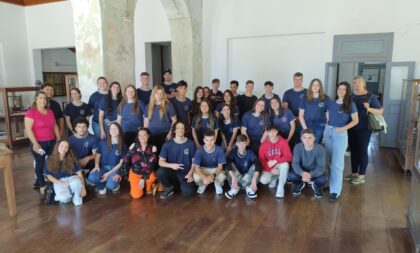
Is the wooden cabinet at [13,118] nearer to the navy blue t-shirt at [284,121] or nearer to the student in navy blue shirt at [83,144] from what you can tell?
the student in navy blue shirt at [83,144]

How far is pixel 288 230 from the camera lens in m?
2.87

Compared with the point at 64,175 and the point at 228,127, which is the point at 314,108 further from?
Result: the point at 64,175

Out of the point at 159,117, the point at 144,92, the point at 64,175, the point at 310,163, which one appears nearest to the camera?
the point at 64,175

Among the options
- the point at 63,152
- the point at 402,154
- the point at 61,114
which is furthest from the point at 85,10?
the point at 402,154

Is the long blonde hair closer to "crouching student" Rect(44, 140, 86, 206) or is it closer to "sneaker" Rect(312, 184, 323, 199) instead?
"crouching student" Rect(44, 140, 86, 206)

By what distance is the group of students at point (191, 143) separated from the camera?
359 cm

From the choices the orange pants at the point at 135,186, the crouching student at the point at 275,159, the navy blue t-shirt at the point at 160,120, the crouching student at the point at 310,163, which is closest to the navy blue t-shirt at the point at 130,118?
the navy blue t-shirt at the point at 160,120

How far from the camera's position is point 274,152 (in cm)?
387

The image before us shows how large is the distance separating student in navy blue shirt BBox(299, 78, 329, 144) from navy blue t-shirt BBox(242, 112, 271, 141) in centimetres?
48

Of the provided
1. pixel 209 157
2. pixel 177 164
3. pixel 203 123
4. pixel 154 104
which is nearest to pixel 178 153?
pixel 177 164

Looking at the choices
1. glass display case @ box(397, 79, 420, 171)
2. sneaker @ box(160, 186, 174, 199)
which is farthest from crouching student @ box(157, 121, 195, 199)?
glass display case @ box(397, 79, 420, 171)

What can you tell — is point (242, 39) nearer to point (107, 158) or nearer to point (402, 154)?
point (402, 154)

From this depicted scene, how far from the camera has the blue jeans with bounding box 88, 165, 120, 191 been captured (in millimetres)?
3779

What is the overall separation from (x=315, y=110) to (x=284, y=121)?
428mm
